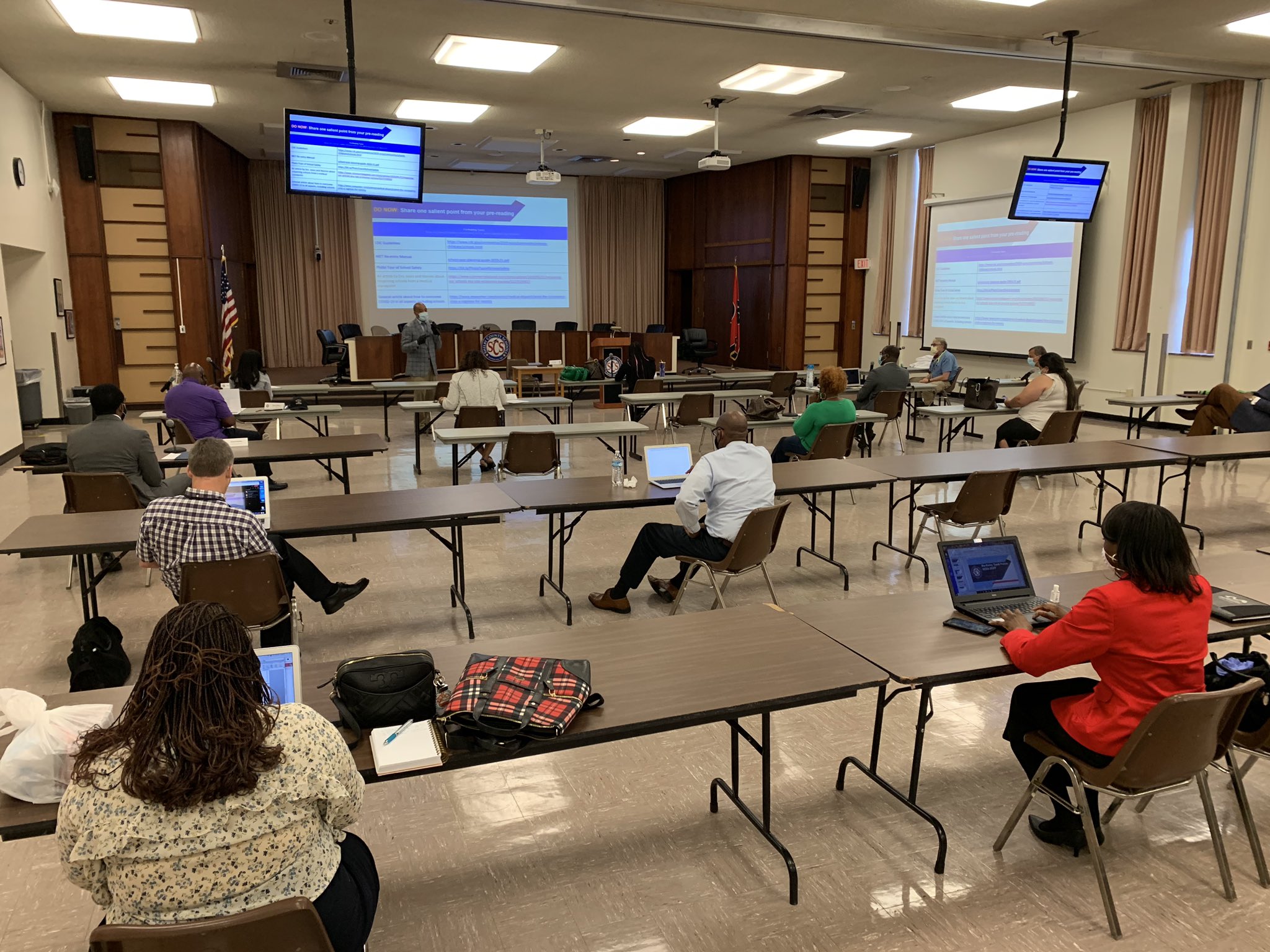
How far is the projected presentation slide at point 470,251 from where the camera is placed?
1620 cm

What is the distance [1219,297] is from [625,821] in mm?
9840

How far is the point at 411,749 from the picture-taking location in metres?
2.07

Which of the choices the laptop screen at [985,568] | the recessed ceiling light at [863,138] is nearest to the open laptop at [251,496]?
the laptop screen at [985,568]

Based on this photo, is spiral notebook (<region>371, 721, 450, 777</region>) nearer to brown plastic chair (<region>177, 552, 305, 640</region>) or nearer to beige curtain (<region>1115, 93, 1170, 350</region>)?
brown plastic chair (<region>177, 552, 305, 640</region>)

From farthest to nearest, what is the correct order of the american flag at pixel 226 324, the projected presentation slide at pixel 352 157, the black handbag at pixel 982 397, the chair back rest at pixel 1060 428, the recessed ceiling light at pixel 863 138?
the recessed ceiling light at pixel 863 138 < the american flag at pixel 226 324 < the black handbag at pixel 982 397 < the chair back rest at pixel 1060 428 < the projected presentation slide at pixel 352 157

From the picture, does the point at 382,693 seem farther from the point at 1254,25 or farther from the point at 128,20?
the point at 1254,25

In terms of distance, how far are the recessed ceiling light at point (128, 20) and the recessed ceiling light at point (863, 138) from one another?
8.46 meters

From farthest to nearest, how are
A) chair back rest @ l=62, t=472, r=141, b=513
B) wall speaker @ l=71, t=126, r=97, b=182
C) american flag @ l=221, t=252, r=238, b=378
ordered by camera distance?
→ american flag @ l=221, t=252, r=238, b=378 < wall speaker @ l=71, t=126, r=97, b=182 < chair back rest @ l=62, t=472, r=141, b=513

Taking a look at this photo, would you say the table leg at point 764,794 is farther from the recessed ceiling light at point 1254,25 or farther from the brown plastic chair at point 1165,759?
the recessed ceiling light at point 1254,25

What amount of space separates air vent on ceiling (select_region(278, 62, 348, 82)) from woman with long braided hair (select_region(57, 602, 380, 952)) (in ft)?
28.8

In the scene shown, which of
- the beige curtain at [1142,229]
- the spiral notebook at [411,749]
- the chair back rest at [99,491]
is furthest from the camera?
the beige curtain at [1142,229]

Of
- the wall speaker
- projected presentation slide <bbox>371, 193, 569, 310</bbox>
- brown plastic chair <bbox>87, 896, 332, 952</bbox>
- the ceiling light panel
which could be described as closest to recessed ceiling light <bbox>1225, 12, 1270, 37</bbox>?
the ceiling light panel

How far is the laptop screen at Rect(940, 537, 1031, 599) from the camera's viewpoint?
2.92 meters

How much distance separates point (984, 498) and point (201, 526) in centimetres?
408
